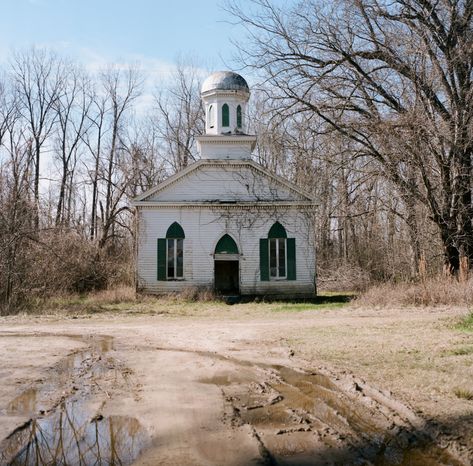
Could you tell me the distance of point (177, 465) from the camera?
4410mm

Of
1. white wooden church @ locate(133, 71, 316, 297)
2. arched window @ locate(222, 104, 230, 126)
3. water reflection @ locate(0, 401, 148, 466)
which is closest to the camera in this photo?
water reflection @ locate(0, 401, 148, 466)

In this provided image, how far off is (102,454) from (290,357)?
5132 millimetres

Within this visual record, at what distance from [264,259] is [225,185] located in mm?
3953

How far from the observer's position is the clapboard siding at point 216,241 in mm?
24516

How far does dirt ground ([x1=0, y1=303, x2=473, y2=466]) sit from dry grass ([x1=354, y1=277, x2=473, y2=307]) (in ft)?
16.9

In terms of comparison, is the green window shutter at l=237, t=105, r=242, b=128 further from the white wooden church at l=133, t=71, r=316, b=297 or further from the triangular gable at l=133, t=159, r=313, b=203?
the triangular gable at l=133, t=159, r=313, b=203

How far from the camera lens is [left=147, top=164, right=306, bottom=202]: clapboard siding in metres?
25.0

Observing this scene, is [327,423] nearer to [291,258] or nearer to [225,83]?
[291,258]

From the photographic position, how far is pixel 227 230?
81.8 ft

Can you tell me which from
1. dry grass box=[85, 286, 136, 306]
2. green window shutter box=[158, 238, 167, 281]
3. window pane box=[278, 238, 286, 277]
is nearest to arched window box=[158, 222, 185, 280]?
green window shutter box=[158, 238, 167, 281]

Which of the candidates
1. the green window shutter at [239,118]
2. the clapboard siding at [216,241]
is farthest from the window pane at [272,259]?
the green window shutter at [239,118]

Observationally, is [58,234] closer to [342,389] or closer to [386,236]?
[386,236]

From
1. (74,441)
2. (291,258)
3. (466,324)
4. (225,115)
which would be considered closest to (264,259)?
(291,258)

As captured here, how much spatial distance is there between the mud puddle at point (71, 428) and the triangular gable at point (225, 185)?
56.9ft
